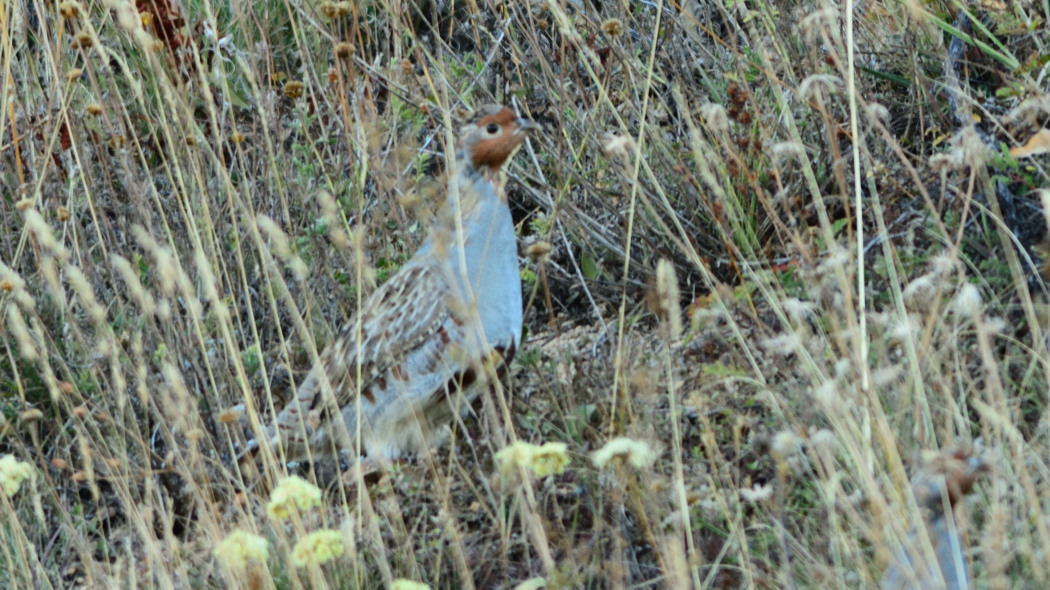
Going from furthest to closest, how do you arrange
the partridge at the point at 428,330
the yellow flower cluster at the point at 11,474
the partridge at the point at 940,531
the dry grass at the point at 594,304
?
the partridge at the point at 428,330, the yellow flower cluster at the point at 11,474, the dry grass at the point at 594,304, the partridge at the point at 940,531

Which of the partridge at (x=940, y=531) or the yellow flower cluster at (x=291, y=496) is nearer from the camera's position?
the partridge at (x=940, y=531)

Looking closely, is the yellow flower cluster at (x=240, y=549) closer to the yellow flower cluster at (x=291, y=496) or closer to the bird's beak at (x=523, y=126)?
the yellow flower cluster at (x=291, y=496)

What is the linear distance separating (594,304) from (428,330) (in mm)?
517

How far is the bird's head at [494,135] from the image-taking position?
3.89 m

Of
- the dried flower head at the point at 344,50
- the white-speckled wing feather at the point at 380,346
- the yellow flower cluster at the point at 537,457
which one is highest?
the dried flower head at the point at 344,50

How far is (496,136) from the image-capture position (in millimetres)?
3904

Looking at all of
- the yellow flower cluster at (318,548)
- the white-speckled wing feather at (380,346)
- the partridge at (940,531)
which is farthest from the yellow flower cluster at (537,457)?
the white-speckled wing feather at (380,346)

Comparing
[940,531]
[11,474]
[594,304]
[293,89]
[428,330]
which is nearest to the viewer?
[940,531]

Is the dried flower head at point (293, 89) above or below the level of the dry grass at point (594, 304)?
above

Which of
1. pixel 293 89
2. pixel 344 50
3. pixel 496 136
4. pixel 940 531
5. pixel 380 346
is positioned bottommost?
pixel 380 346

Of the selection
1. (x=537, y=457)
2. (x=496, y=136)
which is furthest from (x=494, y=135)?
(x=537, y=457)

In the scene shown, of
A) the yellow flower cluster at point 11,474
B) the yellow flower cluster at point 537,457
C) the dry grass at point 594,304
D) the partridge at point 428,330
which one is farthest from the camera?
the partridge at point 428,330

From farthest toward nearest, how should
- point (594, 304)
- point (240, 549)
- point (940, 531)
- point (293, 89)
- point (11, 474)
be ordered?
point (293, 89) → point (594, 304) → point (11, 474) → point (240, 549) → point (940, 531)

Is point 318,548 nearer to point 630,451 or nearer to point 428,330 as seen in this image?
point 630,451
